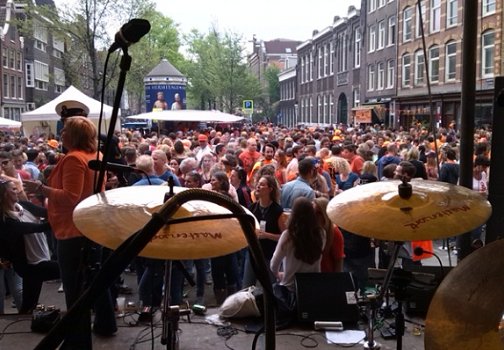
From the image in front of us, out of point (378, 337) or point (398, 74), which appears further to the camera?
point (398, 74)

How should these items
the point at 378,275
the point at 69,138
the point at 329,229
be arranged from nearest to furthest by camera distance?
the point at 378,275
the point at 69,138
the point at 329,229

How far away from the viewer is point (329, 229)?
4.97 metres

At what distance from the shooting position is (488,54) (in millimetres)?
23750

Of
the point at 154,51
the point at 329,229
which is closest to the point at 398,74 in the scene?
the point at 154,51

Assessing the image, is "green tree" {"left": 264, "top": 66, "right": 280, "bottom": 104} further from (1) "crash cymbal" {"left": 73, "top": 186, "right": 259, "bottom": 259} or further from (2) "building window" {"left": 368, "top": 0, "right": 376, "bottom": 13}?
→ (1) "crash cymbal" {"left": 73, "top": 186, "right": 259, "bottom": 259}

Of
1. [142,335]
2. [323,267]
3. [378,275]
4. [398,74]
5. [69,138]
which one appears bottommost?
[142,335]

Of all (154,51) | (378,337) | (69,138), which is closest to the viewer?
(69,138)

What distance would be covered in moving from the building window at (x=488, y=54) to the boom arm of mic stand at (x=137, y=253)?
24778mm

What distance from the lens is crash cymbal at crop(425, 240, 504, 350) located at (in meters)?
1.94

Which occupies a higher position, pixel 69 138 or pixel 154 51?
pixel 154 51

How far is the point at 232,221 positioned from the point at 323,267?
9.81 ft

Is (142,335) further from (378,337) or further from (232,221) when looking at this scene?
(232,221)

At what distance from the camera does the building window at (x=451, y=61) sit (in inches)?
1072

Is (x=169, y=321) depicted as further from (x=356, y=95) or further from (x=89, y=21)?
(x=356, y=95)
